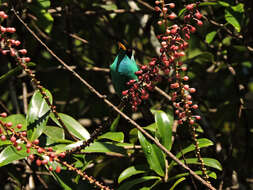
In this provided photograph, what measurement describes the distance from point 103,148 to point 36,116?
1.26 feet

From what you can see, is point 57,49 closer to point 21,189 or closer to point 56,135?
point 56,135

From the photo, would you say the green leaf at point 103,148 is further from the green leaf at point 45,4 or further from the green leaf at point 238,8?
the green leaf at point 238,8

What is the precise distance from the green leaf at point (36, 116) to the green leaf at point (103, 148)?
0.27 meters

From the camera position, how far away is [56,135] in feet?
6.09

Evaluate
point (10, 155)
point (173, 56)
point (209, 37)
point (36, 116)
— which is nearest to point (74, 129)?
point (36, 116)

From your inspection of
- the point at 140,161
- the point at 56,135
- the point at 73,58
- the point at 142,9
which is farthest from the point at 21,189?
the point at 142,9

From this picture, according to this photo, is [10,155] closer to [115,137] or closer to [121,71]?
[115,137]

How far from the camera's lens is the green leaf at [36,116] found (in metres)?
1.65

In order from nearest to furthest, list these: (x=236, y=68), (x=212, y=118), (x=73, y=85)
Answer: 1. (x=236, y=68)
2. (x=212, y=118)
3. (x=73, y=85)

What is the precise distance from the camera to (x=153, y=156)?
164 centimetres

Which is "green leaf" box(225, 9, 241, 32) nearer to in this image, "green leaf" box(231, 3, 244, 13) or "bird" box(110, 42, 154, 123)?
"green leaf" box(231, 3, 244, 13)

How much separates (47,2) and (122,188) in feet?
4.02

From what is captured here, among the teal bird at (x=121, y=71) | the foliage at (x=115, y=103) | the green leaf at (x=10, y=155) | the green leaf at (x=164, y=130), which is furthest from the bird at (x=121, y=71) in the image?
the green leaf at (x=10, y=155)

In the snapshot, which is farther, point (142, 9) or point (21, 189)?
point (142, 9)
